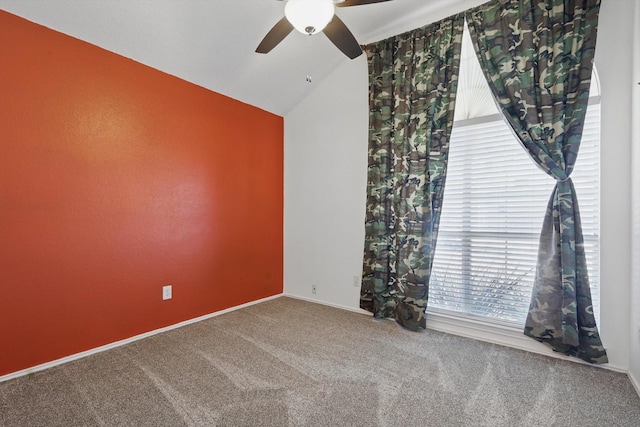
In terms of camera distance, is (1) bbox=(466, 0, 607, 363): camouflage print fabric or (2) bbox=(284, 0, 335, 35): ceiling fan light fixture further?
(1) bbox=(466, 0, 607, 363): camouflage print fabric

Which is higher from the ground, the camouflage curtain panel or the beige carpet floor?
the camouflage curtain panel

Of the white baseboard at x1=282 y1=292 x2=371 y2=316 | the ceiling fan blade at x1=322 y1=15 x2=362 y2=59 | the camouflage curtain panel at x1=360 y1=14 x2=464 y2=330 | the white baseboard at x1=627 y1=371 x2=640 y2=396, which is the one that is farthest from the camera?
the white baseboard at x1=282 y1=292 x2=371 y2=316

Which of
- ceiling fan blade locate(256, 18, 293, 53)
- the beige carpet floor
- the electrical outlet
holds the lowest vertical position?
the beige carpet floor

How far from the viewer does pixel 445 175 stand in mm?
2568

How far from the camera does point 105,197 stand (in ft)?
7.55

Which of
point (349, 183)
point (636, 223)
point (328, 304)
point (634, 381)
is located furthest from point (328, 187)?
point (634, 381)

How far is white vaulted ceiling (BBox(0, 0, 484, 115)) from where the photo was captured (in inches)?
81.4

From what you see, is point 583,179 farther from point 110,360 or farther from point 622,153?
point 110,360

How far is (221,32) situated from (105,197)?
5.52 ft

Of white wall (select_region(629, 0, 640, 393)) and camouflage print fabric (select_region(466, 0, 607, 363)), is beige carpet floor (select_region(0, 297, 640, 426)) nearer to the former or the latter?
white wall (select_region(629, 0, 640, 393))

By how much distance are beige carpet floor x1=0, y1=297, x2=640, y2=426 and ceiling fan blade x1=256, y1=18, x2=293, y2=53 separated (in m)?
2.31

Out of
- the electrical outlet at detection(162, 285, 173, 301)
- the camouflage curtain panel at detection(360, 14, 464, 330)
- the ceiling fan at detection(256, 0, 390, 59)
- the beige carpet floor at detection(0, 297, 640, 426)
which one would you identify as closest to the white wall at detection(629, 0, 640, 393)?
the beige carpet floor at detection(0, 297, 640, 426)

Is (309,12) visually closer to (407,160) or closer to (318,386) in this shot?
(407,160)

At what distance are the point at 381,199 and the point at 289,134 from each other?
5.42 feet
